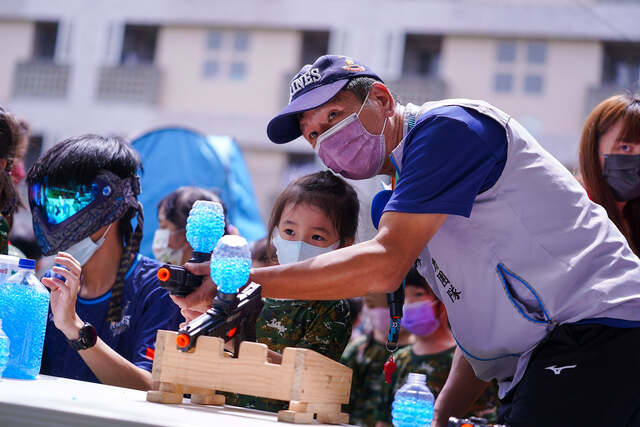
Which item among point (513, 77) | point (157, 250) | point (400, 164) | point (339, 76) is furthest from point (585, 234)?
point (513, 77)

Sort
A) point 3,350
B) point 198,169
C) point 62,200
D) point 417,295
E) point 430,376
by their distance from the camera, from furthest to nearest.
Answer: point 198,169, point 417,295, point 430,376, point 62,200, point 3,350

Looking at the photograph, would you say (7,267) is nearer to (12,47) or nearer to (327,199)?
(327,199)

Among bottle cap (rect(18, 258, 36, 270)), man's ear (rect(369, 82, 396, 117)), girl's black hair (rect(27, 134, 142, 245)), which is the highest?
man's ear (rect(369, 82, 396, 117))

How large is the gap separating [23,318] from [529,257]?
4.56ft

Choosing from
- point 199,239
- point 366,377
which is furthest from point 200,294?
point 366,377

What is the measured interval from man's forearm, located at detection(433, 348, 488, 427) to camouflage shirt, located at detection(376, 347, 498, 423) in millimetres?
1213

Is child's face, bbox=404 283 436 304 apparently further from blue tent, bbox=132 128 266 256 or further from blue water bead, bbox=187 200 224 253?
blue water bead, bbox=187 200 224 253

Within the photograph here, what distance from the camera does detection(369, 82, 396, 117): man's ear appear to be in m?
2.40

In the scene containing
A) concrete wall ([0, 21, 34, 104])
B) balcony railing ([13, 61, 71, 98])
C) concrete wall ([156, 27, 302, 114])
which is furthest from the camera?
concrete wall ([0, 21, 34, 104])

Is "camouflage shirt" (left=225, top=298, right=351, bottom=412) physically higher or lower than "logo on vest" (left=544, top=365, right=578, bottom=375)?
lower

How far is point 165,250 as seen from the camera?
4.75 meters

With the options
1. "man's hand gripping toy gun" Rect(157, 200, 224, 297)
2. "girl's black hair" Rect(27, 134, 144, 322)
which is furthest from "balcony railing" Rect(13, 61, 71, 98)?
"man's hand gripping toy gun" Rect(157, 200, 224, 297)

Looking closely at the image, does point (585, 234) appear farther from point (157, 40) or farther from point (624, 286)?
point (157, 40)

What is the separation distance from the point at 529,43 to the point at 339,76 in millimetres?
15928
